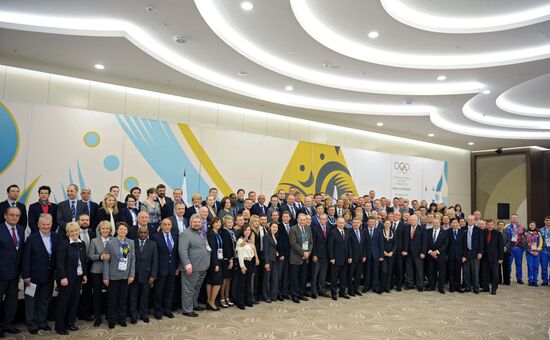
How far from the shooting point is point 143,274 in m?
5.34

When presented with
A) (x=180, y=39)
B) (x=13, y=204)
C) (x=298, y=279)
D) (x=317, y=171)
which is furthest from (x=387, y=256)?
(x=13, y=204)

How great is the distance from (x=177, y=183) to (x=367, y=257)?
4754mm

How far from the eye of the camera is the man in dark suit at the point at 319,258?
23.4ft

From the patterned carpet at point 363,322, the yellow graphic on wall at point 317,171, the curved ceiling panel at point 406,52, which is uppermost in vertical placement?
the curved ceiling panel at point 406,52

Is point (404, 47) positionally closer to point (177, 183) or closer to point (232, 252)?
point (232, 252)

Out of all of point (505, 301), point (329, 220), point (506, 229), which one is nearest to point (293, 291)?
A: point (329, 220)

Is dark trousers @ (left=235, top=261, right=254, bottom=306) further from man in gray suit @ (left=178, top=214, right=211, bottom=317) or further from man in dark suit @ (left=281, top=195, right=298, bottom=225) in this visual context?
man in dark suit @ (left=281, top=195, right=298, bottom=225)

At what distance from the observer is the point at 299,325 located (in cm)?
541

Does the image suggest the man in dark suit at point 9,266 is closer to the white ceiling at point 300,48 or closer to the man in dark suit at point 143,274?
the man in dark suit at point 143,274

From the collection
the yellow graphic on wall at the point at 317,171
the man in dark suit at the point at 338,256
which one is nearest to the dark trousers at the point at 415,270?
the man in dark suit at the point at 338,256

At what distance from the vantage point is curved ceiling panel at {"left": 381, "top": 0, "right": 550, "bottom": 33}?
632 centimetres

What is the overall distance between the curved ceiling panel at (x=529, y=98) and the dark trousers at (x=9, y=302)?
35.0ft

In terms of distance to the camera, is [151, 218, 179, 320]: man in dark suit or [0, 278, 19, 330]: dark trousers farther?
[151, 218, 179, 320]: man in dark suit

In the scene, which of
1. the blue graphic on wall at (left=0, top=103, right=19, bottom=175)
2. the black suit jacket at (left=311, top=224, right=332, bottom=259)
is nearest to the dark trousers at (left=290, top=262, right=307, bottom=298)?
the black suit jacket at (left=311, top=224, right=332, bottom=259)
